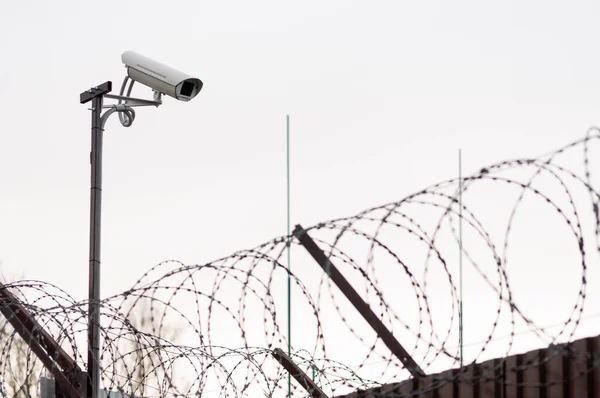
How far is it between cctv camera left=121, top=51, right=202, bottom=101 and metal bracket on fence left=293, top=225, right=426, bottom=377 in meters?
4.06

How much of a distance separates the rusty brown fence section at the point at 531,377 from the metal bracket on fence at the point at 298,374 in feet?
2.79

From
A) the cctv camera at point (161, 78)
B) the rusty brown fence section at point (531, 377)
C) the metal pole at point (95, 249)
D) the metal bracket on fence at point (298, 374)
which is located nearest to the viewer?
the rusty brown fence section at point (531, 377)

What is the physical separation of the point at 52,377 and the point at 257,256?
3.13m

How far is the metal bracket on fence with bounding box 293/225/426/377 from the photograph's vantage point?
30.0 ft

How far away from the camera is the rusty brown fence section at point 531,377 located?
870cm

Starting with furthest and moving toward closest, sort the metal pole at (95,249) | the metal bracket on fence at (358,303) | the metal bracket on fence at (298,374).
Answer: the metal pole at (95,249)
the metal bracket on fence at (298,374)
the metal bracket on fence at (358,303)

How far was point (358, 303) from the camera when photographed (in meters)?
9.16

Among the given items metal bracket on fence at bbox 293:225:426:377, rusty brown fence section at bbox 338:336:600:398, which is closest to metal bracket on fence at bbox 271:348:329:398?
rusty brown fence section at bbox 338:336:600:398

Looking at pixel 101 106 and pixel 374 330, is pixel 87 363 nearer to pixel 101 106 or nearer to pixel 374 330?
pixel 101 106

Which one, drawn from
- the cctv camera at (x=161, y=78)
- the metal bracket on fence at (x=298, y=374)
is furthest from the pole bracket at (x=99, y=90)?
the metal bracket on fence at (x=298, y=374)

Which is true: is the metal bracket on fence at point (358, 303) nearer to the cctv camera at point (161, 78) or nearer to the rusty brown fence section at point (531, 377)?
the rusty brown fence section at point (531, 377)

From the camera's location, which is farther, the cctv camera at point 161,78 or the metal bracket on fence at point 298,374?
the cctv camera at point 161,78

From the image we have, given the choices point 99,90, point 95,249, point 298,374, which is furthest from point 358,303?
point 99,90

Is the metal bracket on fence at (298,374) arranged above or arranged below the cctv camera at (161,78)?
below
